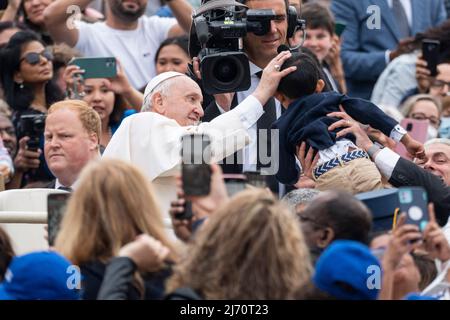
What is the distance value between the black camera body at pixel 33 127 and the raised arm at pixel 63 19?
107 cm

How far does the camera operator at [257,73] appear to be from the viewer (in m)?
7.61

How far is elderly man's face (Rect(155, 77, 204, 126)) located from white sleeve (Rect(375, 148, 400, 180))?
100 cm

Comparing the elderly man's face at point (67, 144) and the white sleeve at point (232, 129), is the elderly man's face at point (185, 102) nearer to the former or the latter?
the white sleeve at point (232, 129)

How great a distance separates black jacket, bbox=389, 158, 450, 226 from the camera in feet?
22.9

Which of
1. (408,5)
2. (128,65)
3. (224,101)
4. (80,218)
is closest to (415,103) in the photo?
(408,5)

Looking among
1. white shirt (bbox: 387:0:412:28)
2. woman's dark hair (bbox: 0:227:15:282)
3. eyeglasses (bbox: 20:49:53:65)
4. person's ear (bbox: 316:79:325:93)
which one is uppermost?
white shirt (bbox: 387:0:412:28)

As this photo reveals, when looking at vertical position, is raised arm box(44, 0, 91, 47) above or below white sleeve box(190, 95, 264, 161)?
above

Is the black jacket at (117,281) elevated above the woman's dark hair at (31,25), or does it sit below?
below

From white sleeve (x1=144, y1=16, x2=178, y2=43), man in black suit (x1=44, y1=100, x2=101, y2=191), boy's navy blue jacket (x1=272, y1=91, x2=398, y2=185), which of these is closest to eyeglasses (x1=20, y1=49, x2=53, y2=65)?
white sleeve (x1=144, y1=16, x2=178, y2=43)

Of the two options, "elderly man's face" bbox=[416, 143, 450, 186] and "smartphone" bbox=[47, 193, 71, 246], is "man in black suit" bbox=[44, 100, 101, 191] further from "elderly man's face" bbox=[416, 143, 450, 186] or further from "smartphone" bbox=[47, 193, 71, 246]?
"elderly man's face" bbox=[416, 143, 450, 186]

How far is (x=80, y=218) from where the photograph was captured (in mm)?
5465

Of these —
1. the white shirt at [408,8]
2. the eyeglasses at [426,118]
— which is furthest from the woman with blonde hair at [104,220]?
the white shirt at [408,8]

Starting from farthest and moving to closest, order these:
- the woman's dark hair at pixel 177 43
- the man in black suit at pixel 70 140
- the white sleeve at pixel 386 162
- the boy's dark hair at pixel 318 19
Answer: the boy's dark hair at pixel 318 19, the woman's dark hair at pixel 177 43, the man in black suit at pixel 70 140, the white sleeve at pixel 386 162
